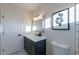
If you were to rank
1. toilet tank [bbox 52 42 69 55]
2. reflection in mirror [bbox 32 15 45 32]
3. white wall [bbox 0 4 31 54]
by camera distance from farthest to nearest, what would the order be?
1. reflection in mirror [bbox 32 15 45 32]
2. white wall [bbox 0 4 31 54]
3. toilet tank [bbox 52 42 69 55]

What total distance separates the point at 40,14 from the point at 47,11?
20 centimetres

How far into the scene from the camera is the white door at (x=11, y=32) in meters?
1.55

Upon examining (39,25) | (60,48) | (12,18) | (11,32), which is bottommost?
(60,48)

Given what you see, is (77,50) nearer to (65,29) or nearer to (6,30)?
(65,29)

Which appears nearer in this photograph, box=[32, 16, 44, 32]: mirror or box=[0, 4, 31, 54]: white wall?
box=[0, 4, 31, 54]: white wall

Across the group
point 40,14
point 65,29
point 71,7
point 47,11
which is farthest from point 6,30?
point 71,7

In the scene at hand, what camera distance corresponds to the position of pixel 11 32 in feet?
5.27

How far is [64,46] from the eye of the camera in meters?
1.10

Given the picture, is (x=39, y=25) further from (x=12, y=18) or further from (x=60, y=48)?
(x=60, y=48)

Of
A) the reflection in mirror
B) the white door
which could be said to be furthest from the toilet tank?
the white door

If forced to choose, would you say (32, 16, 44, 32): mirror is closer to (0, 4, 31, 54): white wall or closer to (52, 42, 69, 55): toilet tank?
(0, 4, 31, 54): white wall

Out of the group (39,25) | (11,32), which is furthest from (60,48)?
(11,32)

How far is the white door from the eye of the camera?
5.08 ft

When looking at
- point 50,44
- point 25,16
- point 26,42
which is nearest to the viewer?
point 50,44
